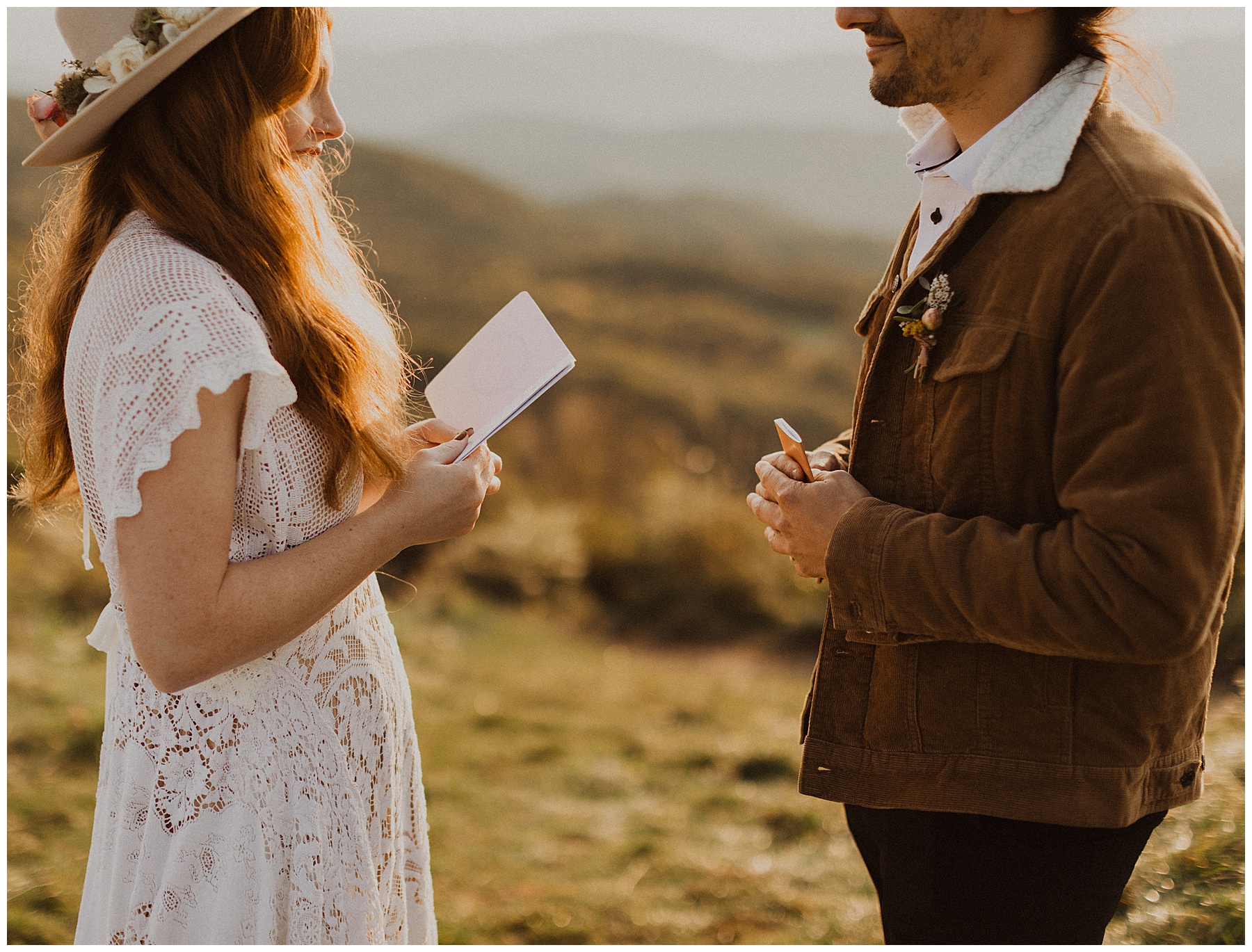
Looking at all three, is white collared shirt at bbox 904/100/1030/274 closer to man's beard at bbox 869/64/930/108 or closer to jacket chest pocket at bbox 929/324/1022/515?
man's beard at bbox 869/64/930/108

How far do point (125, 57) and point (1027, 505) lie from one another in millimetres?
1643

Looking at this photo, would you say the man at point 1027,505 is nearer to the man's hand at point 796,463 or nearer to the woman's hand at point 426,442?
the man's hand at point 796,463

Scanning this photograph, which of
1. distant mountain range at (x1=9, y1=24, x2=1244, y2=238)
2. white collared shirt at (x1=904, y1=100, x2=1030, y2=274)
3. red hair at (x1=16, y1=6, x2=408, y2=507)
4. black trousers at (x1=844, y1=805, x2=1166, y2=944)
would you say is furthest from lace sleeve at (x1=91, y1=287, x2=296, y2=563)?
distant mountain range at (x1=9, y1=24, x2=1244, y2=238)

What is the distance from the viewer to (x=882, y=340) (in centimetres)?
174

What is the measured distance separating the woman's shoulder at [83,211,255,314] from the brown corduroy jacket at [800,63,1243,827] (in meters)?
1.11

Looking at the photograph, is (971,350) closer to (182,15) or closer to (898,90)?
(898,90)

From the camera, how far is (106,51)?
1507 mm

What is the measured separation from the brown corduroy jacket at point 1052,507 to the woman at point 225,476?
82 cm

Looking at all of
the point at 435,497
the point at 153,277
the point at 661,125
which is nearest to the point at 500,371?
the point at 435,497

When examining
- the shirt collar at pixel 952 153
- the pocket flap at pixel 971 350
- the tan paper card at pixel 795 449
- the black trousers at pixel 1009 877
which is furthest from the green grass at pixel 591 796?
the shirt collar at pixel 952 153

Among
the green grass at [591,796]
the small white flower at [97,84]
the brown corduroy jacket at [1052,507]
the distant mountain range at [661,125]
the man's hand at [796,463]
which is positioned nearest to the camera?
the brown corduroy jacket at [1052,507]

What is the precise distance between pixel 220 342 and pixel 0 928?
202cm

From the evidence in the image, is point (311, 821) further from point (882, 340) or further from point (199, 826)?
point (882, 340)

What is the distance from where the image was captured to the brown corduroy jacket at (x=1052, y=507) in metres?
1.36
